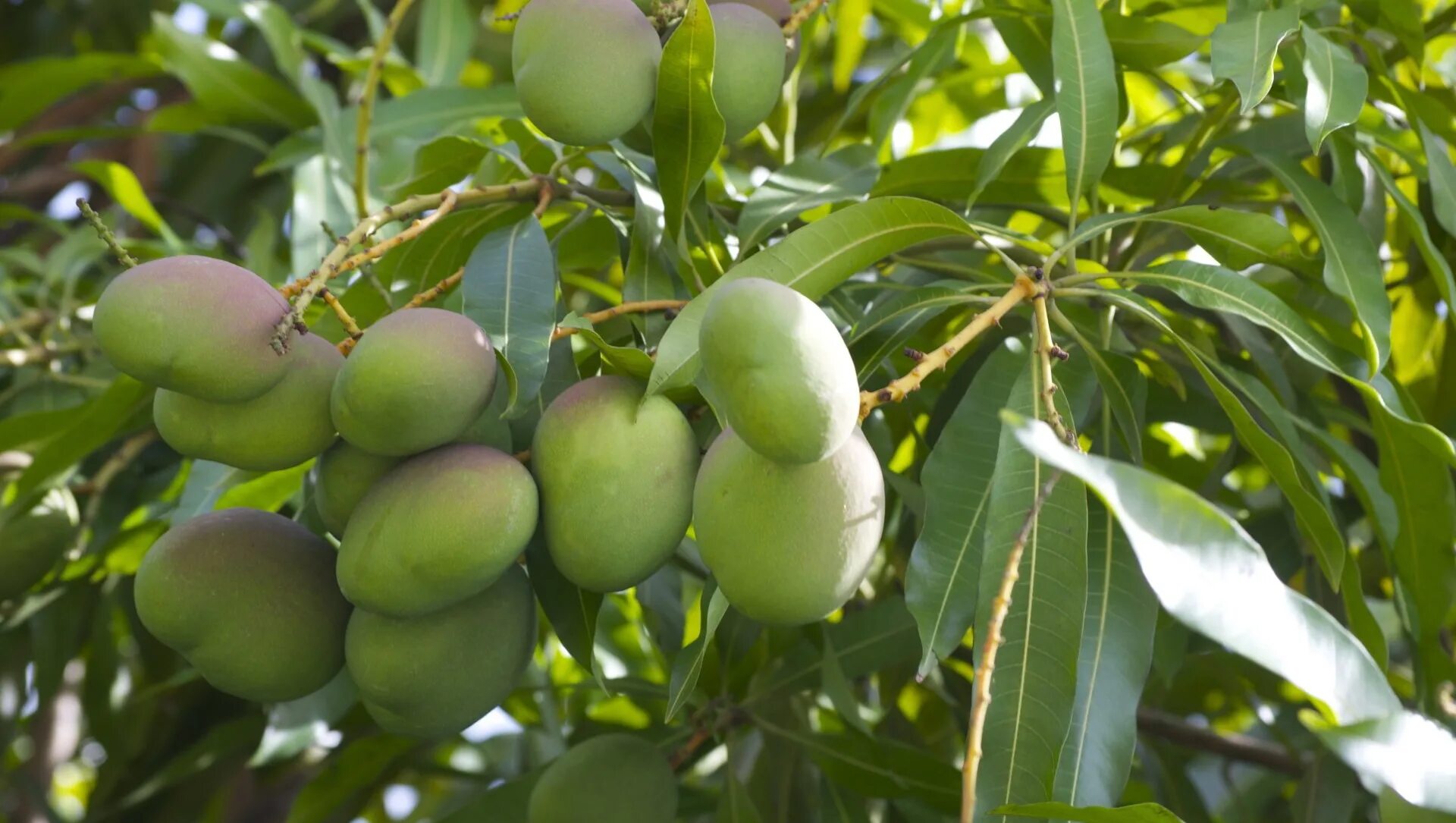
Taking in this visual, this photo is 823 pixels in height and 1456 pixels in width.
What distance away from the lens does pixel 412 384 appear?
686 millimetres

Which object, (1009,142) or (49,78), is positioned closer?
(1009,142)

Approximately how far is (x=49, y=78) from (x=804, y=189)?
1.16 meters

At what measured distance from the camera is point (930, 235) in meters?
0.84

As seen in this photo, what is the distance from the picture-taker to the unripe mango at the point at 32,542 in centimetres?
116

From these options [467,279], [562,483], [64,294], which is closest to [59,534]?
[64,294]

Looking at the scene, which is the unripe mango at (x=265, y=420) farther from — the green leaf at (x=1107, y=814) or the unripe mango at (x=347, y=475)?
the green leaf at (x=1107, y=814)

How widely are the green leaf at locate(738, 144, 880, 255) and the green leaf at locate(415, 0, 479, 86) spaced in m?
0.81

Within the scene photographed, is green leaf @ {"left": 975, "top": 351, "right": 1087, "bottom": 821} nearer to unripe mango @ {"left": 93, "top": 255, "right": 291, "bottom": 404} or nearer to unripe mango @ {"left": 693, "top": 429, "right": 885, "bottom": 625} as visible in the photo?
unripe mango @ {"left": 693, "top": 429, "right": 885, "bottom": 625}

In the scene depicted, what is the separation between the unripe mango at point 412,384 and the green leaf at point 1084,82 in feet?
1.48

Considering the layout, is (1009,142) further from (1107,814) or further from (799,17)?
(1107,814)

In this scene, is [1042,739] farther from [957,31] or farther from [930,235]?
[957,31]

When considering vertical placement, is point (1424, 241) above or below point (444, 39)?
above

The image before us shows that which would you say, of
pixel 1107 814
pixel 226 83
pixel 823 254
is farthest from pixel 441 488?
pixel 226 83

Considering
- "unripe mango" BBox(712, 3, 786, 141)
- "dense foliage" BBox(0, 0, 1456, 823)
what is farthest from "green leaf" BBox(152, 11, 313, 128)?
"unripe mango" BBox(712, 3, 786, 141)
